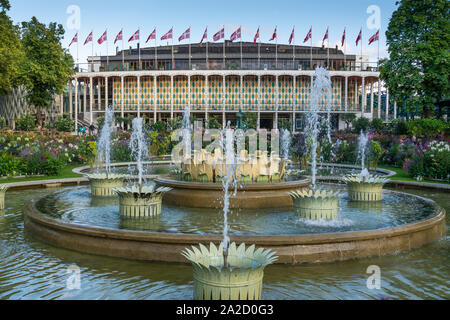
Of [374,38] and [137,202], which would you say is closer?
[137,202]

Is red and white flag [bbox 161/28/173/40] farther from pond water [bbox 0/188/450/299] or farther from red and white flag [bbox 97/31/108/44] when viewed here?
pond water [bbox 0/188/450/299]

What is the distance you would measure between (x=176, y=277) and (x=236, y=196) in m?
4.32

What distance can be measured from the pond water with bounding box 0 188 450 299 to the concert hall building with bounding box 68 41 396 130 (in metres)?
42.3

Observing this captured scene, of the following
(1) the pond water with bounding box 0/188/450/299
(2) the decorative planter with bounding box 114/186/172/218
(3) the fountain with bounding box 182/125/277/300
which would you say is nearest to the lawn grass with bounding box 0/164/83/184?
(2) the decorative planter with bounding box 114/186/172/218

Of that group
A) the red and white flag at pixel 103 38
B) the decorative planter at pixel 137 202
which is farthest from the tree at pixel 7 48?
the decorative planter at pixel 137 202

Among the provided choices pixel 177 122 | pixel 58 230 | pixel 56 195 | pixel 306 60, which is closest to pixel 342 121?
pixel 306 60

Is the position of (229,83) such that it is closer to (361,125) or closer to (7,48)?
(361,125)

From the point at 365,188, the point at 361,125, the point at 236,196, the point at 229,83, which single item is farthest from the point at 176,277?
the point at 229,83

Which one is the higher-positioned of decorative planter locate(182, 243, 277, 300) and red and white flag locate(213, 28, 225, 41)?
red and white flag locate(213, 28, 225, 41)

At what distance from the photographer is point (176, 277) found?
18.4 feet

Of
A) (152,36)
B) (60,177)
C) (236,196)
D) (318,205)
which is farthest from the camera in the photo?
(152,36)

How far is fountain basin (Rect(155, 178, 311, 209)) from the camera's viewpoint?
386 inches
